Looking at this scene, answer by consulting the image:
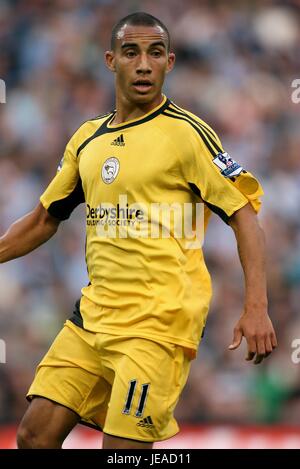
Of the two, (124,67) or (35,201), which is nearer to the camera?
(124,67)

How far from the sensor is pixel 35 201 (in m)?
9.71

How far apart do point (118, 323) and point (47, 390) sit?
20.5 inches

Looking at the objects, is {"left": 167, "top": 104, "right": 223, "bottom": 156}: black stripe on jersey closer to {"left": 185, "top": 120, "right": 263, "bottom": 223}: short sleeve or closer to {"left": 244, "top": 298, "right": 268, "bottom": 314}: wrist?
{"left": 185, "top": 120, "right": 263, "bottom": 223}: short sleeve

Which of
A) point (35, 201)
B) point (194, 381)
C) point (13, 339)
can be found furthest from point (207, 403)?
point (35, 201)

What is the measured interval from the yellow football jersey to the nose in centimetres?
21

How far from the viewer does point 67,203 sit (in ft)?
18.7

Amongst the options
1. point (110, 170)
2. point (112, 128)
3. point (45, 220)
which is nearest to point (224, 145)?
point (45, 220)

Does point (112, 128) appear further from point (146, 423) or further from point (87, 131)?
point (146, 423)

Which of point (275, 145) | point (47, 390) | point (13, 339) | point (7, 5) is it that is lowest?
point (13, 339)

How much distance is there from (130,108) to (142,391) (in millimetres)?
1441

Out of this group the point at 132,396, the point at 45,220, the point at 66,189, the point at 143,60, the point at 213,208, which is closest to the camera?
the point at 132,396
